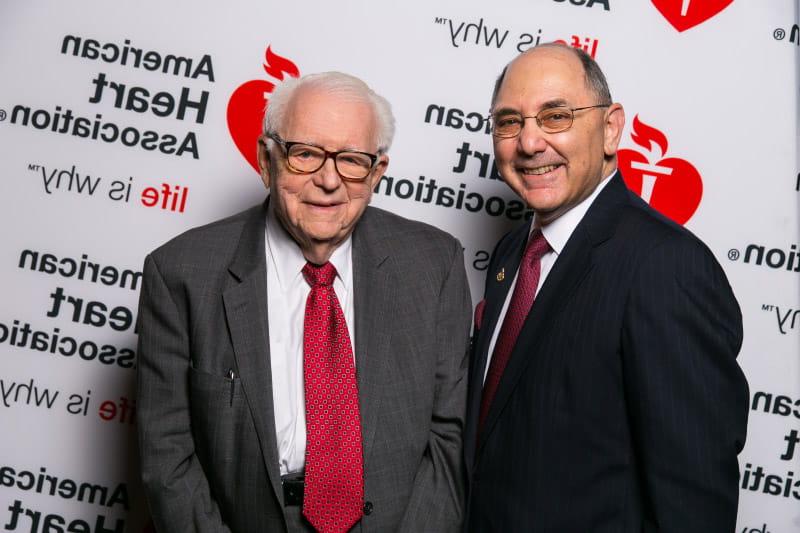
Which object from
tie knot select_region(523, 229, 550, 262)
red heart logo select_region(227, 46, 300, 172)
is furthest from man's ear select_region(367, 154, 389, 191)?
red heart logo select_region(227, 46, 300, 172)

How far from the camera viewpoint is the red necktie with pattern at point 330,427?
169cm

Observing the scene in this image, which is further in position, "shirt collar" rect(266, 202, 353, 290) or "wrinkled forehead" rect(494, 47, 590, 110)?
"shirt collar" rect(266, 202, 353, 290)

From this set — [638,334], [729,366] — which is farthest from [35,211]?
[729,366]

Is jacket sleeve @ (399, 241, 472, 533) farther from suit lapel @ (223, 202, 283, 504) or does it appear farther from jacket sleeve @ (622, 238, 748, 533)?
jacket sleeve @ (622, 238, 748, 533)

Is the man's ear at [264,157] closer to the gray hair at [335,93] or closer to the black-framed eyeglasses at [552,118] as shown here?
the gray hair at [335,93]

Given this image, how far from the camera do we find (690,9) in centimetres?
236

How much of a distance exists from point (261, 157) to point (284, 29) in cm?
79

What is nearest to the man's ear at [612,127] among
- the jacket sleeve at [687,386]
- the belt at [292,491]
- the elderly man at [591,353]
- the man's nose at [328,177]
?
the elderly man at [591,353]

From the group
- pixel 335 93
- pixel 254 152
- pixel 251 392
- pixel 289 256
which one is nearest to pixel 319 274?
pixel 289 256

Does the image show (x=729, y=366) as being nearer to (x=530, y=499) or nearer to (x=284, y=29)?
(x=530, y=499)

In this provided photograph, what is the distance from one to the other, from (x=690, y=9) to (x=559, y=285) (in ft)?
4.03

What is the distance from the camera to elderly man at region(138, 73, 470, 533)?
170 cm

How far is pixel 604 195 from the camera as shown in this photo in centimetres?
169

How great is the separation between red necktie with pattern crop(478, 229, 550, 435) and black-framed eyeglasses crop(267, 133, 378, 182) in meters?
0.42
